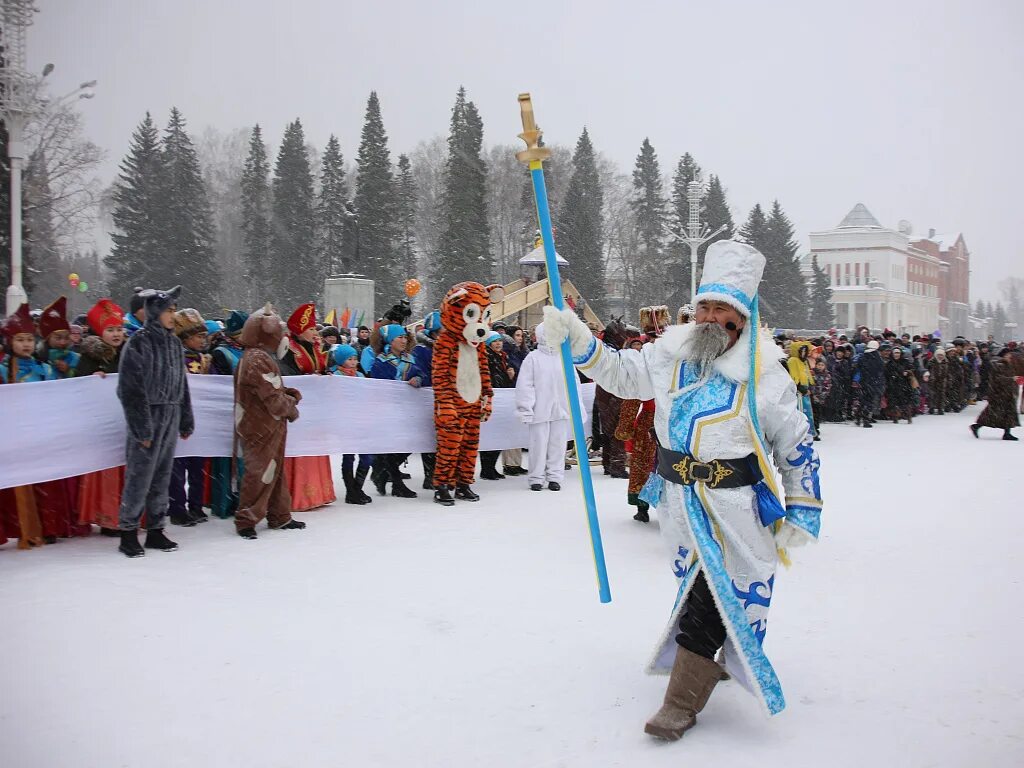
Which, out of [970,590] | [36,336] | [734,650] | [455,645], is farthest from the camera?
[36,336]

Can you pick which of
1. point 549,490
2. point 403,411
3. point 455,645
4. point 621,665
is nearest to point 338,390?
point 403,411

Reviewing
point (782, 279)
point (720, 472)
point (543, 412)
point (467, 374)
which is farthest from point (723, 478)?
point (782, 279)

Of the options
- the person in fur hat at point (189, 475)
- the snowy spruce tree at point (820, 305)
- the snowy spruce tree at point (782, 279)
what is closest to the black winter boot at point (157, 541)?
the person in fur hat at point (189, 475)

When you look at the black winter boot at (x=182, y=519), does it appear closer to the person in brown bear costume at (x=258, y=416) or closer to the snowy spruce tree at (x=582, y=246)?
the person in brown bear costume at (x=258, y=416)

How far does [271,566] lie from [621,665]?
2.90 m

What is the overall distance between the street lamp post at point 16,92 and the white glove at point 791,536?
15.9 meters

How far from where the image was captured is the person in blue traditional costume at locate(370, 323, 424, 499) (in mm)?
9117

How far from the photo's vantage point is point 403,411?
29.7 feet

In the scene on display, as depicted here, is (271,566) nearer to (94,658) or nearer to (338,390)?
(94,658)

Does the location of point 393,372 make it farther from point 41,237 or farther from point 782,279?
point 782,279

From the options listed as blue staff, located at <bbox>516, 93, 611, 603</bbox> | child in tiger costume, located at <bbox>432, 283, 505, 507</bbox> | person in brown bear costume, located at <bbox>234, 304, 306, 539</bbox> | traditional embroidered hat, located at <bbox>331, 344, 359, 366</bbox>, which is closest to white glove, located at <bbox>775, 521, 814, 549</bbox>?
blue staff, located at <bbox>516, 93, 611, 603</bbox>

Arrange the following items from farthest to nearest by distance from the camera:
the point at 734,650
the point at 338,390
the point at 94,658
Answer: the point at 338,390, the point at 94,658, the point at 734,650

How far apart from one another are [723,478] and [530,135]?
1.74 meters

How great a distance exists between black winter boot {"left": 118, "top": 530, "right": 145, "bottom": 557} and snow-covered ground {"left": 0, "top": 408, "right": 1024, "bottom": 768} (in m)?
0.10
